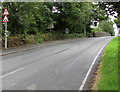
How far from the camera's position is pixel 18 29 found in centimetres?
2384

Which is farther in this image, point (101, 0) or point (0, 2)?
point (0, 2)

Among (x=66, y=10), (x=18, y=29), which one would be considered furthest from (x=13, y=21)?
(x=66, y=10)

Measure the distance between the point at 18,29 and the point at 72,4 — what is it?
46.1 ft

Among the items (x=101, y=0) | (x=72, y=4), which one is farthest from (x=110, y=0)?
(x=72, y=4)

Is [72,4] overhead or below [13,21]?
overhead

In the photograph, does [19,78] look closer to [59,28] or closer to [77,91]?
[77,91]

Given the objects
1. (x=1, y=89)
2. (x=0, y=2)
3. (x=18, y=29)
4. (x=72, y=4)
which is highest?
(x=72, y=4)

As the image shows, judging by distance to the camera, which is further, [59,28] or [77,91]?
[59,28]

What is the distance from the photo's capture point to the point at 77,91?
626 cm

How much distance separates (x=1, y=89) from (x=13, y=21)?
16.8 meters

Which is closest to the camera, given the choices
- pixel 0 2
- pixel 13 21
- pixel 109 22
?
pixel 0 2

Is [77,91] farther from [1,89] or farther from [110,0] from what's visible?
[110,0]

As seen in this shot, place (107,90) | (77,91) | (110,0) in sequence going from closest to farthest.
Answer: (107,90), (77,91), (110,0)

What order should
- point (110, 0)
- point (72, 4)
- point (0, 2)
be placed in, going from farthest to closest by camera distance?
1. point (72, 4)
2. point (0, 2)
3. point (110, 0)
